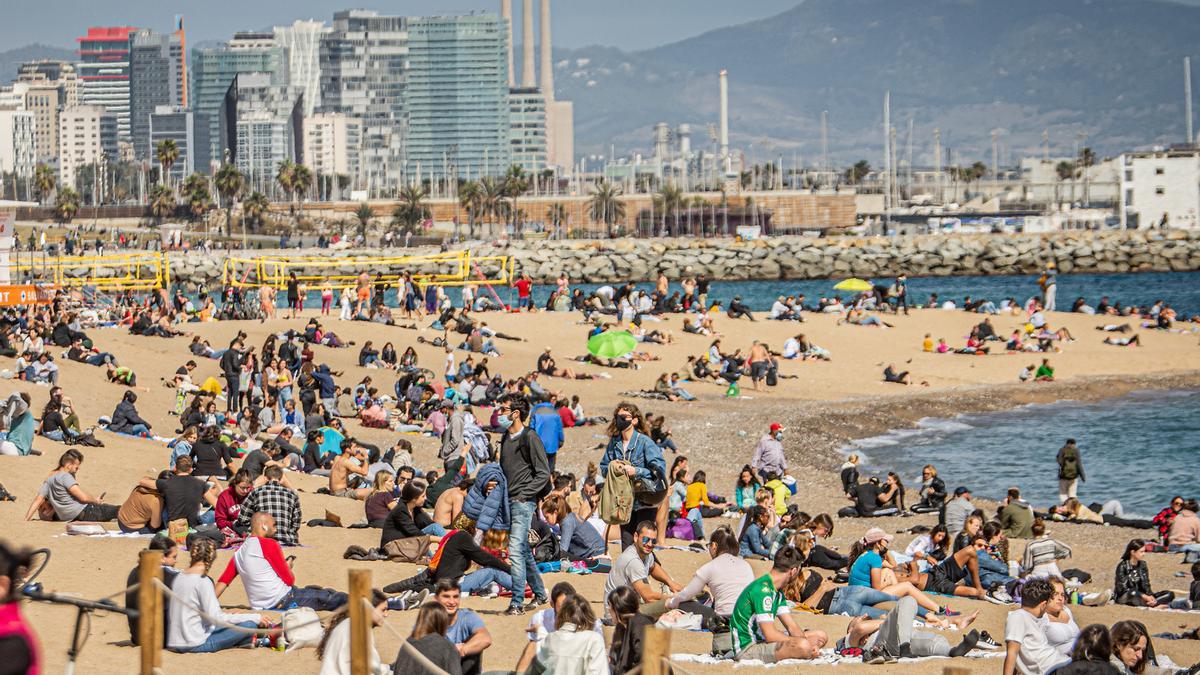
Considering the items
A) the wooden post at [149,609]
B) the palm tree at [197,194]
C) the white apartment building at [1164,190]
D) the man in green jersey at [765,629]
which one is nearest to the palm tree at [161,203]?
the palm tree at [197,194]

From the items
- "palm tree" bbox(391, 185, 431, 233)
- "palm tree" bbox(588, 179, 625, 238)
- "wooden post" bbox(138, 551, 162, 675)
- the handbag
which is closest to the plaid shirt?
the handbag

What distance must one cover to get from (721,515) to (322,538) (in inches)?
Result: 212

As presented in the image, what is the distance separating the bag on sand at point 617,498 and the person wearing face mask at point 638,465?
0.10 m

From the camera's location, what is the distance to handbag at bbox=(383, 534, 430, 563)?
13703 millimetres

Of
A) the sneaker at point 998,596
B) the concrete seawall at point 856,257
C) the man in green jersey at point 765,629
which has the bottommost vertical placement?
the sneaker at point 998,596

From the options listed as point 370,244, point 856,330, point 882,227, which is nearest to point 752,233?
point 882,227

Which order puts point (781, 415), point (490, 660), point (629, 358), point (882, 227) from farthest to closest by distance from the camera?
point (882, 227)
point (629, 358)
point (781, 415)
point (490, 660)

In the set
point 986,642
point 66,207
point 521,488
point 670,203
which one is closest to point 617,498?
point 521,488

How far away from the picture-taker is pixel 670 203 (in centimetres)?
15050

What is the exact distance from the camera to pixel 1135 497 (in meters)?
22.4

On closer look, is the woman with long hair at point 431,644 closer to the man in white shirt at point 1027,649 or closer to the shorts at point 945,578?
the man in white shirt at point 1027,649

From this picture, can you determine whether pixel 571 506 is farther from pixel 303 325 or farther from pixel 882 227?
pixel 882 227

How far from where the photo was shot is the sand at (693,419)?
38.0 feet

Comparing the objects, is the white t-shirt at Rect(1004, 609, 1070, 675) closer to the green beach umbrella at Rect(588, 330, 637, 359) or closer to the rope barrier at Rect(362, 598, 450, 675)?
the rope barrier at Rect(362, 598, 450, 675)
